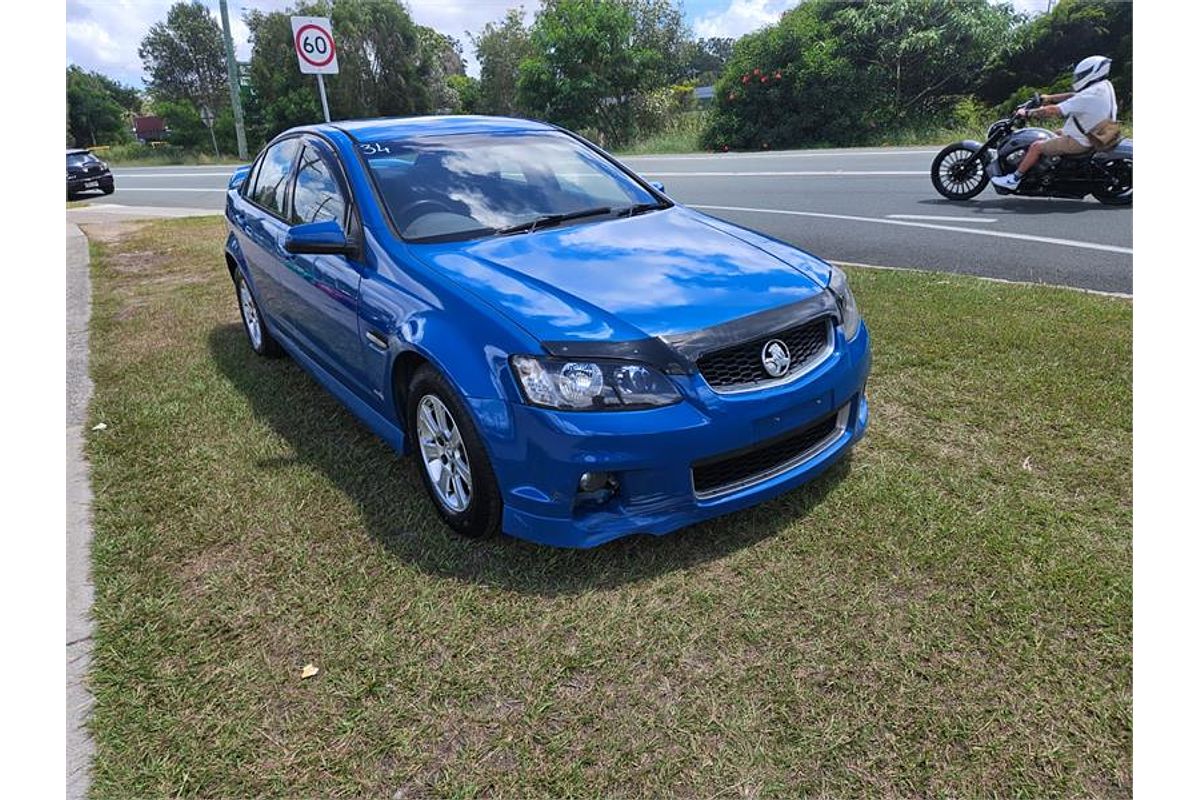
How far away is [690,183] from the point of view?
14.5m

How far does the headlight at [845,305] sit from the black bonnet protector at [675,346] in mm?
496

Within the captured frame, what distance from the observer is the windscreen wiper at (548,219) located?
3.59 metres

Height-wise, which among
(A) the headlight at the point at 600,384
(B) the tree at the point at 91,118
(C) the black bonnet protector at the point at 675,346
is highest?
(B) the tree at the point at 91,118

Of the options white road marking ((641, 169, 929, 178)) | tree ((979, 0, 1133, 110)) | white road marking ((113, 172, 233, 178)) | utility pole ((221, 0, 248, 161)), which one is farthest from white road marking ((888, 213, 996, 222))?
utility pole ((221, 0, 248, 161))

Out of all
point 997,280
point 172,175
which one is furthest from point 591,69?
point 997,280

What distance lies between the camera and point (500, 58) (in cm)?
4150

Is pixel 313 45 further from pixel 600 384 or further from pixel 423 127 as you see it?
pixel 600 384

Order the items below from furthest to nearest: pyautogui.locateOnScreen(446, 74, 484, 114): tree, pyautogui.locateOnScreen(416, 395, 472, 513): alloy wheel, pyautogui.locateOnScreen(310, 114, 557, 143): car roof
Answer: pyautogui.locateOnScreen(446, 74, 484, 114): tree → pyautogui.locateOnScreen(310, 114, 557, 143): car roof → pyautogui.locateOnScreen(416, 395, 472, 513): alloy wheel

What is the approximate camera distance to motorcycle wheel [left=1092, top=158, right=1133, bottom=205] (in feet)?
28.0

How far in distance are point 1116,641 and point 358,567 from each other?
2578mm

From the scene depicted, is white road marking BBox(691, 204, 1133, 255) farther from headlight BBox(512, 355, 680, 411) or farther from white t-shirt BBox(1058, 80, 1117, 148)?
headlight BBox(512, 355, 680, 411)

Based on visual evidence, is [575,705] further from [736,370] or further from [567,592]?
[736,370]

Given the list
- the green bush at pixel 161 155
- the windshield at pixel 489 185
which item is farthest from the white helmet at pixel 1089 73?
the green bush at pixel 161 155

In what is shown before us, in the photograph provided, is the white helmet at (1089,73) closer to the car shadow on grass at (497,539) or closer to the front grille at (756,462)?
the car shadow on grass at (497,539)
